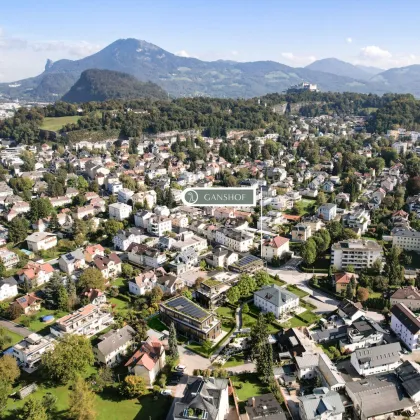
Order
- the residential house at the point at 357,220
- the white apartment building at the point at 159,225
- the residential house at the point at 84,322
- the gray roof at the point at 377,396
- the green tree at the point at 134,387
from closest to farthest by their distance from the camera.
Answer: the gray roof at the point at 377,396
the green tree at the point at 134,387
the residential house at the point at 84,322
the residential house at the point at 357,220
the white apartment building at the point at 159,225

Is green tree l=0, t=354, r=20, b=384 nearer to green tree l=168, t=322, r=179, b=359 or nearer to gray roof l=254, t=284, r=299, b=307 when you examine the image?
green tree l=168, t=322, r=179, b=359


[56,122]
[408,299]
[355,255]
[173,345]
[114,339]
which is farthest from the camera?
[56,122]

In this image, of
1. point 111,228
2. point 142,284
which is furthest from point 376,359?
point 111,228

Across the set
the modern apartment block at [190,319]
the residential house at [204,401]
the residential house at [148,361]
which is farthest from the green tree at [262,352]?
the residential house at [148,361]

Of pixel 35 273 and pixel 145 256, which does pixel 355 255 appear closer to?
pixel 145 256

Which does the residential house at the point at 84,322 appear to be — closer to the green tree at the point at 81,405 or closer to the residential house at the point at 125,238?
the green tree at the point at 81,405

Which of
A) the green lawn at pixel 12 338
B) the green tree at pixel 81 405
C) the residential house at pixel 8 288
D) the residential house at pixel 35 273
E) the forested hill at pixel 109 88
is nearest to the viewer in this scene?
the green tree at pixel 81 405

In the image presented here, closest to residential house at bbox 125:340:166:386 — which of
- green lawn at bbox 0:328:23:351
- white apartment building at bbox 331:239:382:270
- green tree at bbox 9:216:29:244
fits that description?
green lawn at bbox 0:328:23:351
